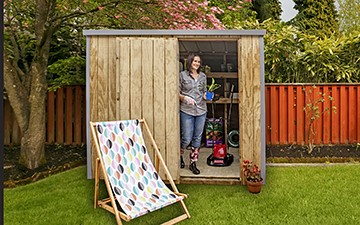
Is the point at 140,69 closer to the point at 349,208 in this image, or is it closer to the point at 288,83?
the point at 349,208

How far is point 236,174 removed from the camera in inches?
206

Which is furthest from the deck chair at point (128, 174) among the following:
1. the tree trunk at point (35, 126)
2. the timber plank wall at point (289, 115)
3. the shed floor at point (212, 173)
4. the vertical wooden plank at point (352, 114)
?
the vertical wooden plank at point (352, 114)

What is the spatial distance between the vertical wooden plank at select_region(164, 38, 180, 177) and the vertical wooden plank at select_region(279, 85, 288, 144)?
330cm

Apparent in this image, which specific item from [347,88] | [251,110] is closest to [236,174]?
[251,110]

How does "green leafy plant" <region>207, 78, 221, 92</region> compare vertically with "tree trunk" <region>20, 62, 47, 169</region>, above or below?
above

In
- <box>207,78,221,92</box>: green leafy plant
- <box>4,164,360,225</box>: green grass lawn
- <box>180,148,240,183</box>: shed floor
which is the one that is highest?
<box>207,78,221,92</box>: green leafy plant

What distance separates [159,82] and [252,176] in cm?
179

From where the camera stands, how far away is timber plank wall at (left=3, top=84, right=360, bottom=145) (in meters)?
7.34

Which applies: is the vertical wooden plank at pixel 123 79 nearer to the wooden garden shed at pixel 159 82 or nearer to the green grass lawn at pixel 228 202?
the wooden garden shed at pixel 159 82

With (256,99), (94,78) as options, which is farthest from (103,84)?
(256,99)

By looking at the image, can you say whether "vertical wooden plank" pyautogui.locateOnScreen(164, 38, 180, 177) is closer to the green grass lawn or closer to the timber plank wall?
the green grass lawn

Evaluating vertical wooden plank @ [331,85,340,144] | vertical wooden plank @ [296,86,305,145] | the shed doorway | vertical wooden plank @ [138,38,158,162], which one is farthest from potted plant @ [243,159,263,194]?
vertical wooden plank @ [331,85,340,144]

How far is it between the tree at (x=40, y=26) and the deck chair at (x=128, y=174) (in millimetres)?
2200

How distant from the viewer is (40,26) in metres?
5.95
